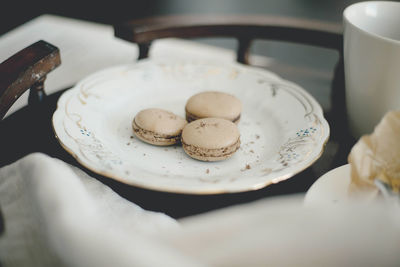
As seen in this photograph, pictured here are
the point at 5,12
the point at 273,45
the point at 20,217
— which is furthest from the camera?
the point at 273,45

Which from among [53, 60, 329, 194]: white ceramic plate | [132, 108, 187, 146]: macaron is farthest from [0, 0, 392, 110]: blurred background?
[132, 108, 187, 146]: macaron

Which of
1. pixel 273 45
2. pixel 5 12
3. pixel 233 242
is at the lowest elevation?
pixel 273 45

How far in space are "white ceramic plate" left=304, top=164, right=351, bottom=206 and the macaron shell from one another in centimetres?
15

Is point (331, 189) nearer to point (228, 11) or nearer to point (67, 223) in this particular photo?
point (67, 223)

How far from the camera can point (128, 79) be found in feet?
2.42

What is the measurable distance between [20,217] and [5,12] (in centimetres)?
139

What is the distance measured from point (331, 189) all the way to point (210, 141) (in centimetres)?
18

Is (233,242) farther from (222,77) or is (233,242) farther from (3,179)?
(222,77)

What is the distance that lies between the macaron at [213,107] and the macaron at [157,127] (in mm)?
29

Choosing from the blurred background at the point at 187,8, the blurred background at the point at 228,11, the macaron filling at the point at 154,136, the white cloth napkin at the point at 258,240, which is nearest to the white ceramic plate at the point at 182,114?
the macaron filling at the point at 154,136

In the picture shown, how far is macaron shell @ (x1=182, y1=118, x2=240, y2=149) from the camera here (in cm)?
57

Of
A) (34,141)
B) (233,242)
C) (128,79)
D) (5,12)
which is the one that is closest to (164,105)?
(128,79)

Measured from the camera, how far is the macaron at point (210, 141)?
573 millimetres

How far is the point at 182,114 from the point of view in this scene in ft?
2.30
